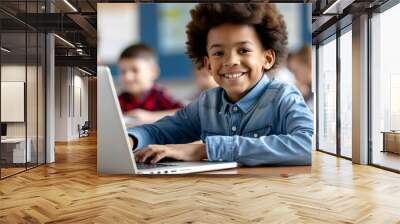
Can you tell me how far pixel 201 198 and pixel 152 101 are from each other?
63.7 inches

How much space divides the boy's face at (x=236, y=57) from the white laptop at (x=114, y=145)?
106 cm

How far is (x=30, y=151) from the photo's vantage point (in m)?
7.73

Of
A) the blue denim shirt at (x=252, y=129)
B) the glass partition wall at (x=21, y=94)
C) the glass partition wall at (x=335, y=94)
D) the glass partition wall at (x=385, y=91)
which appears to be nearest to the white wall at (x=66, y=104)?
the glass partition wall at (x=21, y=94)

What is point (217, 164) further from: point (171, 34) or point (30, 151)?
point (30, 151)


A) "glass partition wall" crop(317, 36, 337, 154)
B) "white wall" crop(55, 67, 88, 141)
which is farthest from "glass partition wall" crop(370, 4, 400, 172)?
"white wall" crop(55, 67, 88, 141)

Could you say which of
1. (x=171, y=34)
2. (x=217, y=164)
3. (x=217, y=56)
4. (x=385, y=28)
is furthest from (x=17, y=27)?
(x=385, y=28)

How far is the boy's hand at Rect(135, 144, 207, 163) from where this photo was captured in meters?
5.69

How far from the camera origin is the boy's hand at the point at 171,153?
18.7ft

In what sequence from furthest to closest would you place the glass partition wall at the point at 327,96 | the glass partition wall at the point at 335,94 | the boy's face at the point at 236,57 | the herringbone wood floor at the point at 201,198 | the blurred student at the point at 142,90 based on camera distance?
1. the glass partition wall at the point at 327,96
2. the glass partition wall at the point at 335,94
3. the blurred student at the point at 142,90
4. the boy's face at the point at 236,57
5. the herringbone wood floor at the point at 201,198

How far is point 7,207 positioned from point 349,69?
7.14m

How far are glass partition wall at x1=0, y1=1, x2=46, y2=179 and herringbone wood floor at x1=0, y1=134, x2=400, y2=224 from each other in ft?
1.54

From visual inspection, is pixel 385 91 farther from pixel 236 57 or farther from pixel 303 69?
pixel 236 57

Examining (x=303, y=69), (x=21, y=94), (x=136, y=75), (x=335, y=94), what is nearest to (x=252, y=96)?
(x=303, y=69)

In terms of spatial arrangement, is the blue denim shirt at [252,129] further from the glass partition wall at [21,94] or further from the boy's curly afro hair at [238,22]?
the glass partition wall at [21,94]
